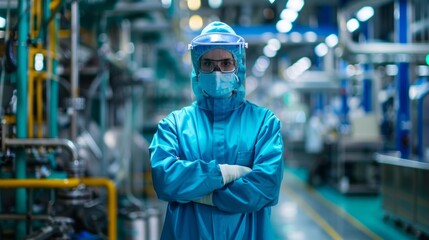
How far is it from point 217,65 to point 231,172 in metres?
0.61

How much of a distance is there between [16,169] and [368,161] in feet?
28.3

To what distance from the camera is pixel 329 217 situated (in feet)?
29.0

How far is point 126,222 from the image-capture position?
5.80m

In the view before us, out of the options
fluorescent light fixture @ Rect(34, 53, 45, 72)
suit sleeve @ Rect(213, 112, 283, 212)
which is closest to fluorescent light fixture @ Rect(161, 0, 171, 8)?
fluorescent light fixture @ Rect(34, 53, 45, 72)

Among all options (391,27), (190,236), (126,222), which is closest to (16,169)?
(126,222)

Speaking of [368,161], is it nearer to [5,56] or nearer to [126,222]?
[126,222]

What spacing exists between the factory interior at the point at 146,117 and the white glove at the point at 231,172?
1399 millimetres

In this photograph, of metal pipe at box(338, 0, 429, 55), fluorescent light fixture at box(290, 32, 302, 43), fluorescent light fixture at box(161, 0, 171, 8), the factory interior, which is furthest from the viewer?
fluorescent light fixture at box(290, 32, 302, 43)

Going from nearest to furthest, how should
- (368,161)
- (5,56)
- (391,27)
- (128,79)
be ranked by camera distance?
(5,56) → (128,79) → (368,161) → (391,27)

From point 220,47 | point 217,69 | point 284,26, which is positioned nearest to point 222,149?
point 217,69

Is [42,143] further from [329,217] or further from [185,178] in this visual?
[329,217]

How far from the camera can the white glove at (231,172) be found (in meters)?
2.63

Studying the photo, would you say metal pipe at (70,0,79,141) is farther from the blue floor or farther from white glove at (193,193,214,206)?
the blue floor

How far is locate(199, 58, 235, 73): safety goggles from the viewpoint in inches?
113
